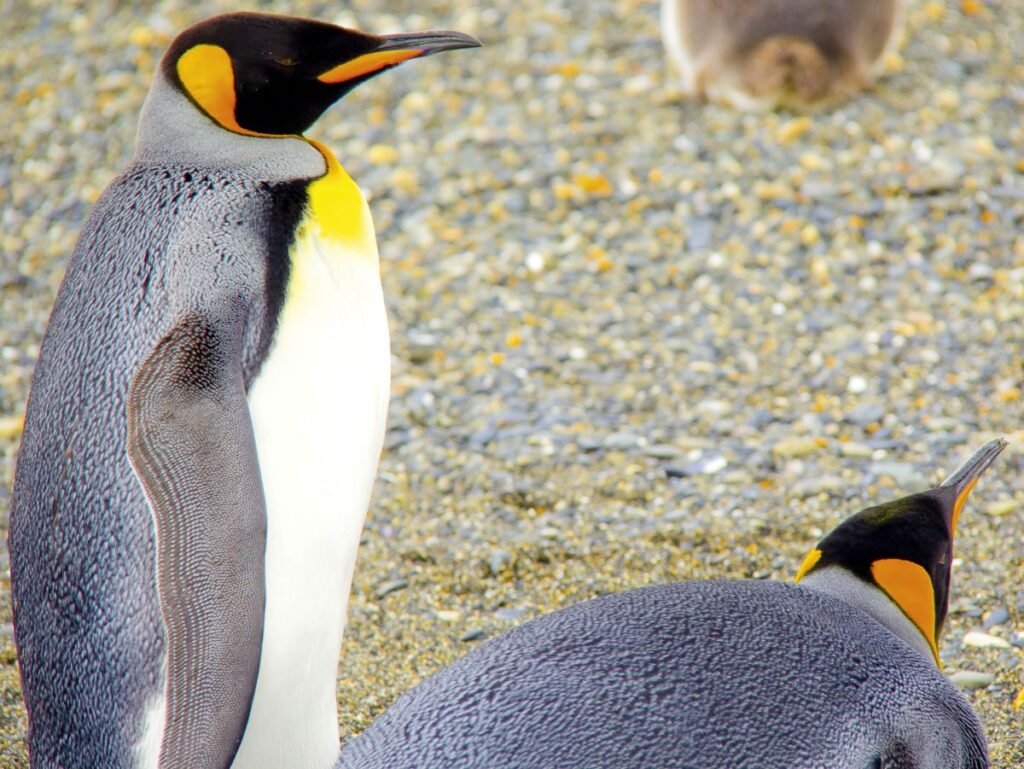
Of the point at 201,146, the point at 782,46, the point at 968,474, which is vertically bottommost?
the point at 782,46

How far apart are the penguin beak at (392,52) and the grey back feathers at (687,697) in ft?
3.13

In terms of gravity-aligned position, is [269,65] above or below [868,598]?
above

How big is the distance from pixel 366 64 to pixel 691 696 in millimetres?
1160

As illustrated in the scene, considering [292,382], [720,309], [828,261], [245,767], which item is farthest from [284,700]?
[828,261]

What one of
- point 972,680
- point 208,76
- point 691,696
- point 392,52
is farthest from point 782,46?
point 691,696

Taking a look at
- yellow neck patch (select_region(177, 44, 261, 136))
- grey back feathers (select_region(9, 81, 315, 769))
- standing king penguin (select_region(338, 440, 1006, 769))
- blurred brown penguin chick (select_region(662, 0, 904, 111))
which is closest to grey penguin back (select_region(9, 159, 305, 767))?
grey back feathers (select_region(9, 81, 315, 769))

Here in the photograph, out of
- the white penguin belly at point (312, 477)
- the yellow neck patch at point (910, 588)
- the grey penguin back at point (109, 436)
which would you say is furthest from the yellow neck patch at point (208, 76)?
the yellow neck patch at point (910, 588)

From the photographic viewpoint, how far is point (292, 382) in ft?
6.31

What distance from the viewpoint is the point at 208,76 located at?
6.79 ft

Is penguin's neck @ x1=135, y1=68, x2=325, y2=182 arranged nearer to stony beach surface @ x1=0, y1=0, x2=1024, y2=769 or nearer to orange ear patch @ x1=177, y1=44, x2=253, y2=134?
orange ear patch @ x1=177, y1=44, x2=253, y2=134

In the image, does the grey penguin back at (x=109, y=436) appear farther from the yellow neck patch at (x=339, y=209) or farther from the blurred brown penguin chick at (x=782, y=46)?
the blurred brown penguin chick at (x=782, y=46)

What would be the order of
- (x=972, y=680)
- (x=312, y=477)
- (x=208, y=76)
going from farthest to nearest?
(x=972, y=680) < (x=208, y=76) < (x=312, y=477)

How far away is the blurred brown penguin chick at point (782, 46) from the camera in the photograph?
4133mm

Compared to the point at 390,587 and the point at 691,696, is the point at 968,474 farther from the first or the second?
the point at 390,587
